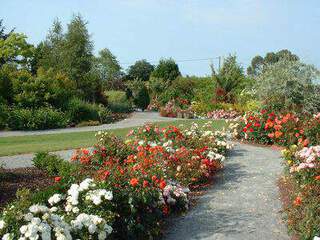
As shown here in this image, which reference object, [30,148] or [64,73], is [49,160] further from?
[64,73]

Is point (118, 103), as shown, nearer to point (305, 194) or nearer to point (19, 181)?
point (19, 181)

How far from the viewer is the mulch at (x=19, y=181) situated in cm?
698

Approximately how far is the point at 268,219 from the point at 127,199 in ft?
6.12

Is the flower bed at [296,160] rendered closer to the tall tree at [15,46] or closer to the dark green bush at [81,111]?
the tall tree at [15,46]

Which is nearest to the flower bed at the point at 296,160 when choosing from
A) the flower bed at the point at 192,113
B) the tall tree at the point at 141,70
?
the flower bed at the point at 192,113

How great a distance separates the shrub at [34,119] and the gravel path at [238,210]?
36.4 ft

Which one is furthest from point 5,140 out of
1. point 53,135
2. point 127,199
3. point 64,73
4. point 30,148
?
point 127,199

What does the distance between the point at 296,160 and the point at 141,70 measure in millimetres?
35416

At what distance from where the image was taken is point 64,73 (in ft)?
78.1

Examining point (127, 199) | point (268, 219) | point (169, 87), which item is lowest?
point (268, 219)

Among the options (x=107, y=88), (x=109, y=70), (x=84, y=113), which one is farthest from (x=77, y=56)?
(x=109, y=70)

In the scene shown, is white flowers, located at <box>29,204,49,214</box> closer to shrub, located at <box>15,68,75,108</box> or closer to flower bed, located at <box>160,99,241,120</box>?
shrub, located at <box>15,68,75,108</box>

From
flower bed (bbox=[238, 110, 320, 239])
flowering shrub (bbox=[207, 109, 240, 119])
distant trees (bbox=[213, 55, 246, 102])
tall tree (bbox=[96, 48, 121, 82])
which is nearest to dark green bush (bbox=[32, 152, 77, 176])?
flower bed (bbox=[238, 110, 320, 239])

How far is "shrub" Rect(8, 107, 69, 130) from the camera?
728 inches
